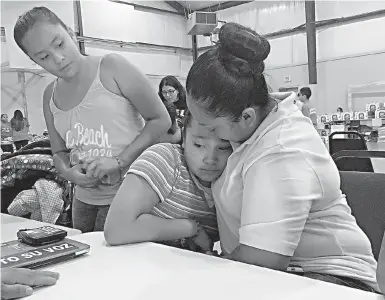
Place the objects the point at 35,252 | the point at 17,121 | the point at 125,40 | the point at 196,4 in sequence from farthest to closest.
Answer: the point at 196,4 < the point at 125,40 < the point at 17,121 < the point at 35,252

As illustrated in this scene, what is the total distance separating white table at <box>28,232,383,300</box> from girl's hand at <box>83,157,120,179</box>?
38 cm

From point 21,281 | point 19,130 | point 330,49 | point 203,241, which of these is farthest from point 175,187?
point 330,49

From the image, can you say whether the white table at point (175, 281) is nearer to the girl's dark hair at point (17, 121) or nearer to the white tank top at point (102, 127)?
the white tank top at point (102, 127)

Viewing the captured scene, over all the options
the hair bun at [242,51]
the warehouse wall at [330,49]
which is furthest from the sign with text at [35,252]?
the warehouse wall at [330,49]

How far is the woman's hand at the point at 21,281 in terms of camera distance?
0.73 meters

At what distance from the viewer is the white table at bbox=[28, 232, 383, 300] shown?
0.70 meters

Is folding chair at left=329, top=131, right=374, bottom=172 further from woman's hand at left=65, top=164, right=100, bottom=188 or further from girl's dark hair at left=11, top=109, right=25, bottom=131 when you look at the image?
girl's dark hair at left=11, top=109, right=25, bottom=131

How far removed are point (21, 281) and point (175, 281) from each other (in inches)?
10.0

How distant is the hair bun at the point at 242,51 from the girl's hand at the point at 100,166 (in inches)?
20.2

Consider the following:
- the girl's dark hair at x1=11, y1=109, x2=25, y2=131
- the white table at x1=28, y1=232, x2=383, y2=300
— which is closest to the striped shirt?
the white table at x1=28, y1=232, x2=383, y2=300

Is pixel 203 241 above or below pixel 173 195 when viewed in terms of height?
below

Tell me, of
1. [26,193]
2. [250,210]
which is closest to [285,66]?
[26,193]

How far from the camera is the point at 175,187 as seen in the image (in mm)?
1119

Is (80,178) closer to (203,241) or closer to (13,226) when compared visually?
(13,226)
